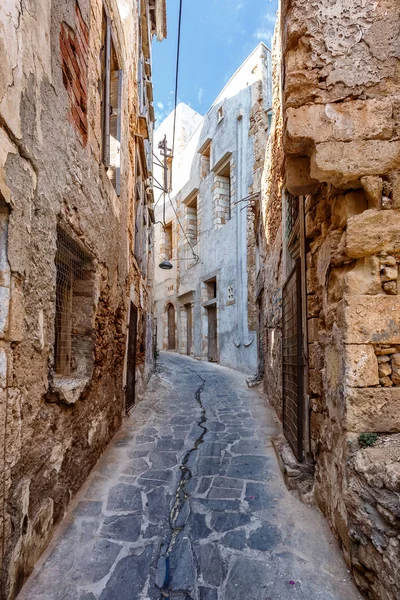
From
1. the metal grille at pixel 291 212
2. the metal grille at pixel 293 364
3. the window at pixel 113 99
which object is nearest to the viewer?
the metal grille at pixel 293 364

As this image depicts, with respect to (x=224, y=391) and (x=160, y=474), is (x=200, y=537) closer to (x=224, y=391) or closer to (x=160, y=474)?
(x=160, y=474)

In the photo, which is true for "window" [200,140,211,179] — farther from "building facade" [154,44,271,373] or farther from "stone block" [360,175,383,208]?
"stone block" [360,175,383,208]

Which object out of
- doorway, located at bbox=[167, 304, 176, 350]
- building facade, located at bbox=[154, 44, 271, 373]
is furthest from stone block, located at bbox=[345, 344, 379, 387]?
doorway, located at bbox=[167, 304, 176, 350]

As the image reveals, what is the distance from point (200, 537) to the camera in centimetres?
246

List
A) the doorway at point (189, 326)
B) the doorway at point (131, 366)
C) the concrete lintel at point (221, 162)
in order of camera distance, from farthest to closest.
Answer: the doorway at point (189, 326) < the concrete lintel at point (221, 162) < the doorway at point (131, 366)

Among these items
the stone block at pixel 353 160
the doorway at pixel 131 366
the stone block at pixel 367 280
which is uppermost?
the stone block at pixel 353 160

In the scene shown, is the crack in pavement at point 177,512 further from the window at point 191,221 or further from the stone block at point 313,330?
the window at point 191,221

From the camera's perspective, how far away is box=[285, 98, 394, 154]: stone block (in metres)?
2.23

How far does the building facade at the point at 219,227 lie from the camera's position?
11594 millimetres

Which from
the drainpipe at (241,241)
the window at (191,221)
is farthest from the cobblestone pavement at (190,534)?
the window at (191,221)

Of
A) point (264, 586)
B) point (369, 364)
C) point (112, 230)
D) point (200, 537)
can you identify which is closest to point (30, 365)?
point (200, 537)

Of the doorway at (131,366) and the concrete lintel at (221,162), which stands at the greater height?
the concrete lintel at (221,162)

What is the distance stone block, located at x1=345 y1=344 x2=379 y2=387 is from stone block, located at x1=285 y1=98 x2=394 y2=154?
4.25 ft

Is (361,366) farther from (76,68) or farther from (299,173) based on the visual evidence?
(76,68)
